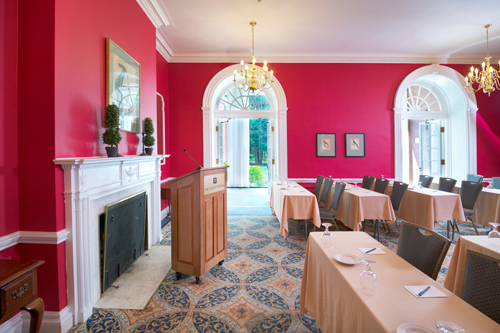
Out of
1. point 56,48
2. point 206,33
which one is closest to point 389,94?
point 206,33

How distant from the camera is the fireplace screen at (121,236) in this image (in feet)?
8.34

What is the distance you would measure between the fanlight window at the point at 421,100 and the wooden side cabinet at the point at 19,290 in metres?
8.19

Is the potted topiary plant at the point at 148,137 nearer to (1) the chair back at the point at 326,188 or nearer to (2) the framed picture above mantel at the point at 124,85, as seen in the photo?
(2) the framed picture above mantel at the point at 124,85

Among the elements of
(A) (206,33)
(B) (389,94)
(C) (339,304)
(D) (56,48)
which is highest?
(A) (206,33)

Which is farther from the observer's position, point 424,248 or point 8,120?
point 8,120

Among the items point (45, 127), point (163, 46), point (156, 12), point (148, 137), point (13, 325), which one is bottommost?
point (13, 325)

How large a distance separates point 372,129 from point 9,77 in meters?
6.83

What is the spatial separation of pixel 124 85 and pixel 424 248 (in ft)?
11.8

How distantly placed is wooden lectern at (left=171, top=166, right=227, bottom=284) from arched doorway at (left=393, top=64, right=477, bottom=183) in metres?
5.53

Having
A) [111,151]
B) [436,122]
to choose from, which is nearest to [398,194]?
[436,122]

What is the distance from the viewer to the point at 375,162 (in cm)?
642

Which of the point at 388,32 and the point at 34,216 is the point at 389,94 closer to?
the point at 388,32

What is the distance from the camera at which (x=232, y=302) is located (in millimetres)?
2465

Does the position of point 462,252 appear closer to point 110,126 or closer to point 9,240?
point 110,126
